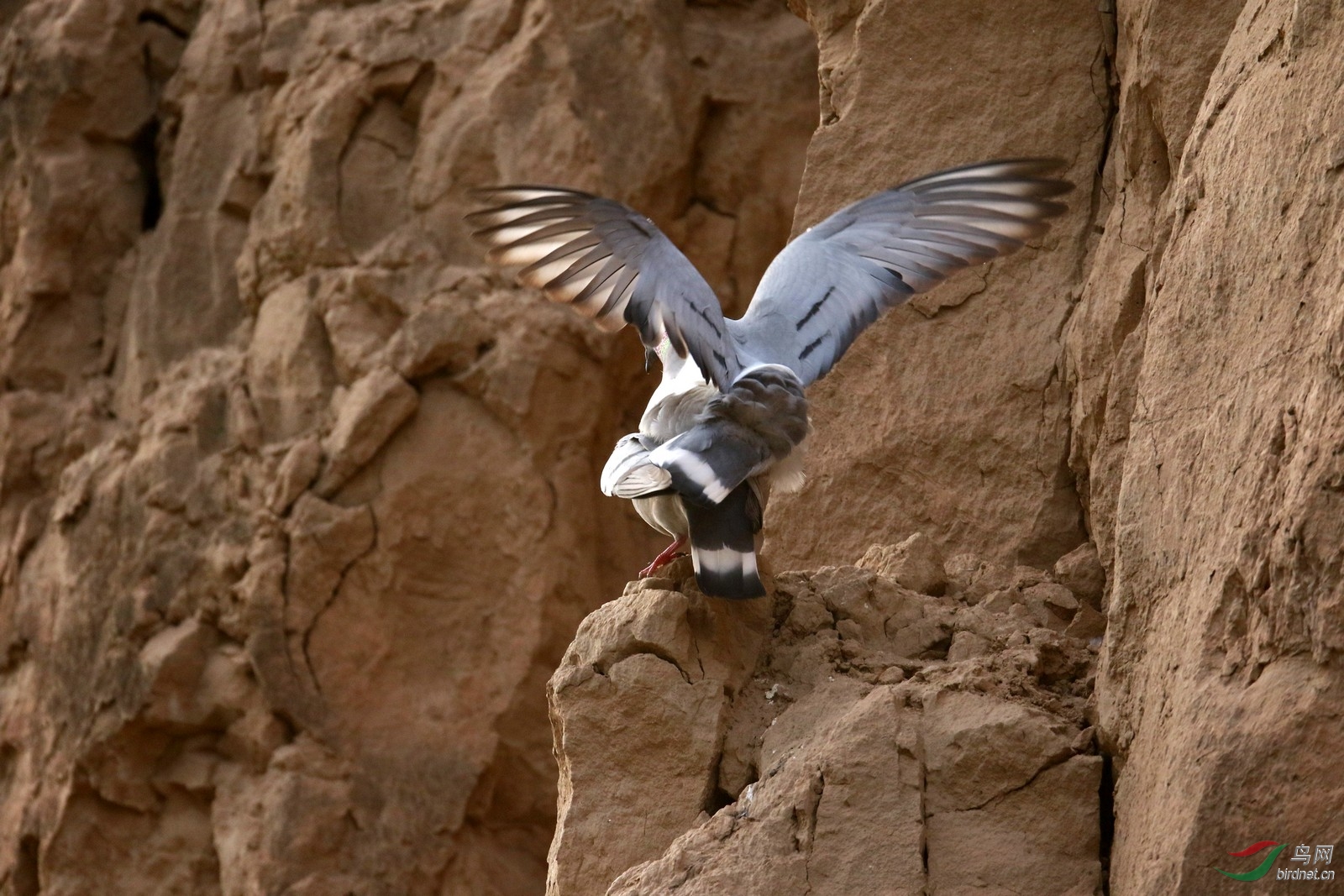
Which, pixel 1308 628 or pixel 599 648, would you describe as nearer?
pixel 1308 628

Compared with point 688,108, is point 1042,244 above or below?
below

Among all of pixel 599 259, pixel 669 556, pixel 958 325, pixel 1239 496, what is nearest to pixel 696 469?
pixel 669 556

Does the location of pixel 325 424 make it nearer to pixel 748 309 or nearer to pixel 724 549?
pixel 748 309

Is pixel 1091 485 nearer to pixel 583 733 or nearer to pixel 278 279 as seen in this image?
pixel 583 733

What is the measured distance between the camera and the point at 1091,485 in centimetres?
397

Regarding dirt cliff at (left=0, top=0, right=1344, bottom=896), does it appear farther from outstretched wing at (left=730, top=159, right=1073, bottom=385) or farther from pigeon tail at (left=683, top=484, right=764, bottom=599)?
outstretched wing at (left=730, top=159, right=1073, bottom=385)

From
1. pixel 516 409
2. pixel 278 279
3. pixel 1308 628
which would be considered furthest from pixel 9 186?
pixel 1308 628

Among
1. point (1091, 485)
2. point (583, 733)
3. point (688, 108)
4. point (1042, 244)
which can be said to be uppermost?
point (688, 108)

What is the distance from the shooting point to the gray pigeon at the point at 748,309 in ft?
11.6

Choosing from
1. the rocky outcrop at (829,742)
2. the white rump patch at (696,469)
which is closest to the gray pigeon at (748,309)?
the white rump patch at (696,469)

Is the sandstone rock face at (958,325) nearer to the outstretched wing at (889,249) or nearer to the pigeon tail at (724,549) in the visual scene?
the outstretched wing at (889,249)

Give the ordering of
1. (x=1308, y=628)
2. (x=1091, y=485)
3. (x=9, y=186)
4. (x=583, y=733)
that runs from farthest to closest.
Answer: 1. (x=9, y=186)
2. (x=1091, y=485)
3. (x=583, y=733)
4. (x=1308, y=628)

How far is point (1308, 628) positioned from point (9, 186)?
719 cm

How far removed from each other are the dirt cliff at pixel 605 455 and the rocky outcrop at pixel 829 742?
10mm
